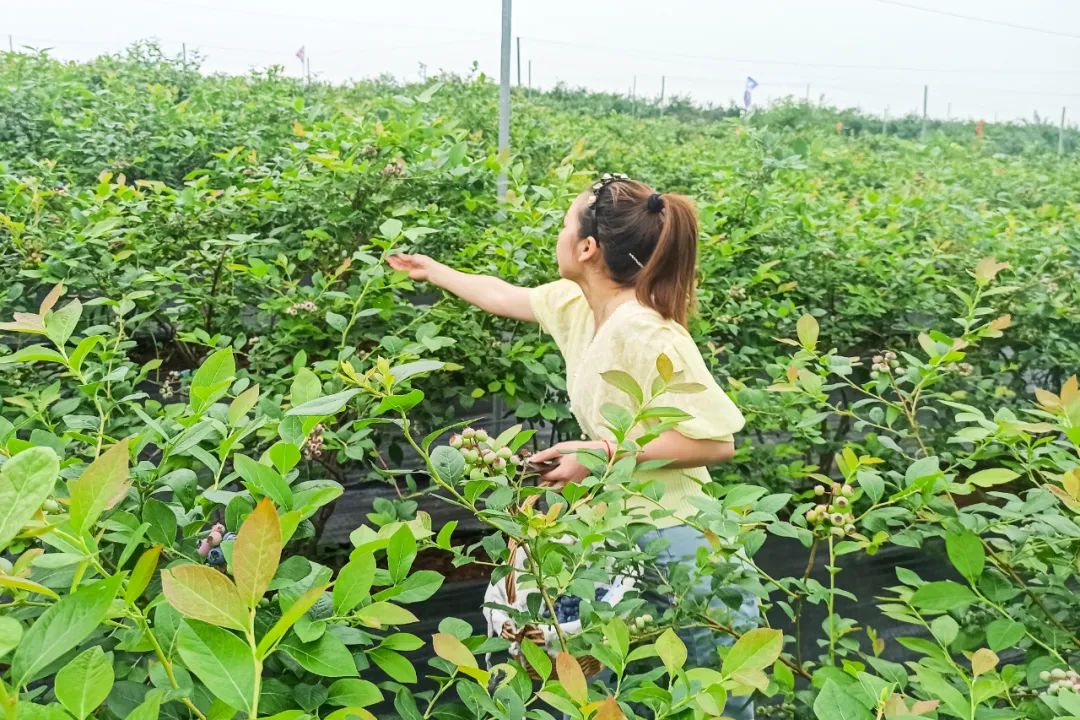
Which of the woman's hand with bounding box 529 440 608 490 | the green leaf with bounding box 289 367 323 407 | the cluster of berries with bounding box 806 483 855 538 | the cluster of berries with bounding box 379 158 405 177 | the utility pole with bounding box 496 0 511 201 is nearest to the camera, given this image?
the green leaf with bounding box 289 367 323 407

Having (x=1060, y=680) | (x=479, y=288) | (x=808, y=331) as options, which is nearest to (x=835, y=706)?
(x=1060, y=680)

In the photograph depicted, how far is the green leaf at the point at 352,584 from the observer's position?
2.53 feet

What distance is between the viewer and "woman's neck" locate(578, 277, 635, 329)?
192 cm

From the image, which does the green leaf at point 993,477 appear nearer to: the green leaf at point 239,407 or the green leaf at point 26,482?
→ the green leaf at point 239,407

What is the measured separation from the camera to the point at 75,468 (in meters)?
1.05

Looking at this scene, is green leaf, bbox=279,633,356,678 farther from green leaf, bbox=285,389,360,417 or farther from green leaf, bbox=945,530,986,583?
green leaf, bbox=945,530,986,583

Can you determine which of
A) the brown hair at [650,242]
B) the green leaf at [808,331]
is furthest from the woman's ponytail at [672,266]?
the green leaf at [808,331]

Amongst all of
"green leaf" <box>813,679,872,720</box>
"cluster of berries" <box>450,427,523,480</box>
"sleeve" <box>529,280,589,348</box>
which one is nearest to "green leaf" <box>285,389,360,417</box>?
"cluster of berries" <box>450,427,523,480</box>

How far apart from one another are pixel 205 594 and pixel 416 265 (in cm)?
165

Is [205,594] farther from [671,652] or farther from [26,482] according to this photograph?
[671,652]

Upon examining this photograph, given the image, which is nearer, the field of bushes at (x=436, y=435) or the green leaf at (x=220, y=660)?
the green leaf at (x=220, y=660)

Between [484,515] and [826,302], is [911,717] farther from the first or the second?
[826,302]

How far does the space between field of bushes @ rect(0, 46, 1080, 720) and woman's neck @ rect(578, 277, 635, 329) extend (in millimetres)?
212

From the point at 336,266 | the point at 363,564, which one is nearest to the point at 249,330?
the point at 336,266
